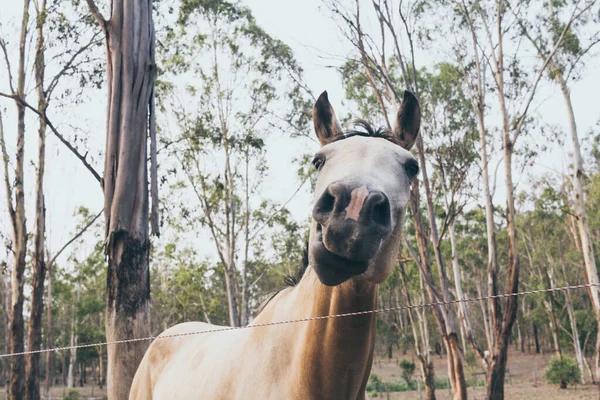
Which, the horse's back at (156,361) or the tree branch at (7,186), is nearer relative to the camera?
the horse's back at (156,361)

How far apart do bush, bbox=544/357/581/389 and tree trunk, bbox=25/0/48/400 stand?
856 inches

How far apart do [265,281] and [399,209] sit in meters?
32.7

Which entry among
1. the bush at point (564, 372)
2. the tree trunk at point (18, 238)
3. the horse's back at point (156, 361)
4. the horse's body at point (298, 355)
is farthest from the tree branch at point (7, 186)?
the bush at point (564, 372)

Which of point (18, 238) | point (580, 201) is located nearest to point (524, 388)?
point (580, 201)

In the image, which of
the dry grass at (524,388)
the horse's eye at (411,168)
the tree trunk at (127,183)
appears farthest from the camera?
the dry grass at (524,388)

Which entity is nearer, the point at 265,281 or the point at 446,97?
the point at 446,97

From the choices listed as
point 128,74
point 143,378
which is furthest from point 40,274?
point 143,378

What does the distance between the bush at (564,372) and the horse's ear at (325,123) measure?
25483 millimetres

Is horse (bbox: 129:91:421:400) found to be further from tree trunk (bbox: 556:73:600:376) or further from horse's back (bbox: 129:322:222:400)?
tree trunk (bbox: 556:73:600:376)

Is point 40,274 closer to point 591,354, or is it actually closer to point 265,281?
point 265,281

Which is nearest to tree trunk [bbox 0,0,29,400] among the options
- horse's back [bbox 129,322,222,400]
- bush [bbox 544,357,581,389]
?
horse's back [bbox 129,322,222,400]

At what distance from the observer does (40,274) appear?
540 inches

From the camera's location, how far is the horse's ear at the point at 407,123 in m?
2.35

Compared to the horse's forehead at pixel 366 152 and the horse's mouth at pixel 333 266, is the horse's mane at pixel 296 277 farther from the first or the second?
the horse's mouth at pixel 333 266
